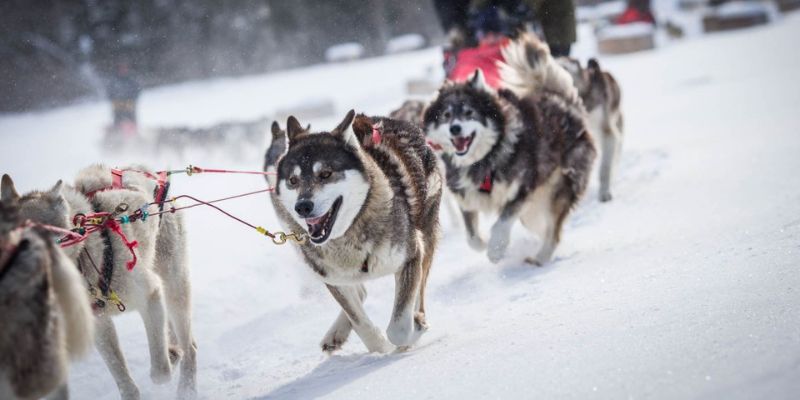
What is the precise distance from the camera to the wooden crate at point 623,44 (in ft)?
58.7

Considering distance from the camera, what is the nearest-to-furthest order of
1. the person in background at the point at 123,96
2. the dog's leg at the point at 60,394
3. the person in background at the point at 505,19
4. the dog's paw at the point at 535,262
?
the dog's leg at the point at 60,394 → the dog's paw at the point at 535,262 → the person in background at the point at 505,19 → the person in background at the point at 123,96

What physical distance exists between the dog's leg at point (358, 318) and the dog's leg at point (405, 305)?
0.13 meters

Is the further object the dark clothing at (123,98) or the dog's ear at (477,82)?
the dark clothing at (123,98)

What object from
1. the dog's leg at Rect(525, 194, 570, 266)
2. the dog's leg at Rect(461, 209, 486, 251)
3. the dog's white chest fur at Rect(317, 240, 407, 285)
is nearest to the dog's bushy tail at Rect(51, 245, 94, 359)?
the dog's white chest fur at Rect(317, 240, 407, 285)

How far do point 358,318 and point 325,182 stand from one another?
63 centimetres

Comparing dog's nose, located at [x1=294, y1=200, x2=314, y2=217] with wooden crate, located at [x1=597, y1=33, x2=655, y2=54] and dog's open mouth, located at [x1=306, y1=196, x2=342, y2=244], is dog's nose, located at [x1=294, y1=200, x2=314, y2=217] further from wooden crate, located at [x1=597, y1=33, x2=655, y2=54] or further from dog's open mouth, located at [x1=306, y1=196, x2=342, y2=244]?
wooden crate, located at [x1=597, y1=33, x2=655, y2=54]

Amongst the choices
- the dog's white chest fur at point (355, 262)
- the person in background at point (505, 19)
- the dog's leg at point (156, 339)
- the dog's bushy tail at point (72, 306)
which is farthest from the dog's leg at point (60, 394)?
the person in background at point (505, 19)

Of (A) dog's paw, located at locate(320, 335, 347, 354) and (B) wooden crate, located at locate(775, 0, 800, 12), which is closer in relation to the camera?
(A) dog's paw, located at locate(320, 335, 347, 354)

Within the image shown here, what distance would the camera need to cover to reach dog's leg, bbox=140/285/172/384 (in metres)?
2.83

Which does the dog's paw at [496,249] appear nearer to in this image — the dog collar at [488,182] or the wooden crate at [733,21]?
the dog collar at [488,182]

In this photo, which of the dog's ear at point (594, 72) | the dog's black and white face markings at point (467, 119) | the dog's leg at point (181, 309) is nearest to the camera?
the dog's leg at point (181, 309)

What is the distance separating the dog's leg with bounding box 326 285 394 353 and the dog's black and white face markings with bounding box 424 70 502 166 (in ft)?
4.53

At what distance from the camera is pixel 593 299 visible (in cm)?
292

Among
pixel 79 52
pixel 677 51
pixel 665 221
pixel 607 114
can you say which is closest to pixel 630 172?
pixel 607 114
